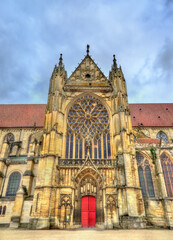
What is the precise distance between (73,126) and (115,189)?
7.95 metres

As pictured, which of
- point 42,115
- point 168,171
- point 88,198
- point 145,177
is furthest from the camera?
point 42,115

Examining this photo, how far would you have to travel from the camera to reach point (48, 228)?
1303 centimetres

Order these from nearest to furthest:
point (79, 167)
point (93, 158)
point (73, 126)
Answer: point (79, 167)
point (93, 158)
point (73, 126)

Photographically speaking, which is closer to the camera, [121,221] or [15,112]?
[121,221]

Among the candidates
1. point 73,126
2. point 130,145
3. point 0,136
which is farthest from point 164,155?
point 0,136

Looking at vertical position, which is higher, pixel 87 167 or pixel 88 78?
pixel 88 78

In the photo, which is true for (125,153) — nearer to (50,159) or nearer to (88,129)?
(88,129)

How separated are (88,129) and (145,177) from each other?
754cm

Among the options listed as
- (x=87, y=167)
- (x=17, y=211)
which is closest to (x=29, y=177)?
(x=17, y=211)

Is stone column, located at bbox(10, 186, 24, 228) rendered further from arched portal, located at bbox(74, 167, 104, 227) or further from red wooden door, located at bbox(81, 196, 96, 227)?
red wooden door, located at bbox(81, 196, 96, 227)

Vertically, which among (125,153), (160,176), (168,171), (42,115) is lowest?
(160,176)

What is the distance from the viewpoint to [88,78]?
22.6m

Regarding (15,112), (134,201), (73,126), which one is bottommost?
(134,201)

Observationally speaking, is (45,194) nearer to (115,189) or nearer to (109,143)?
(115,189)
